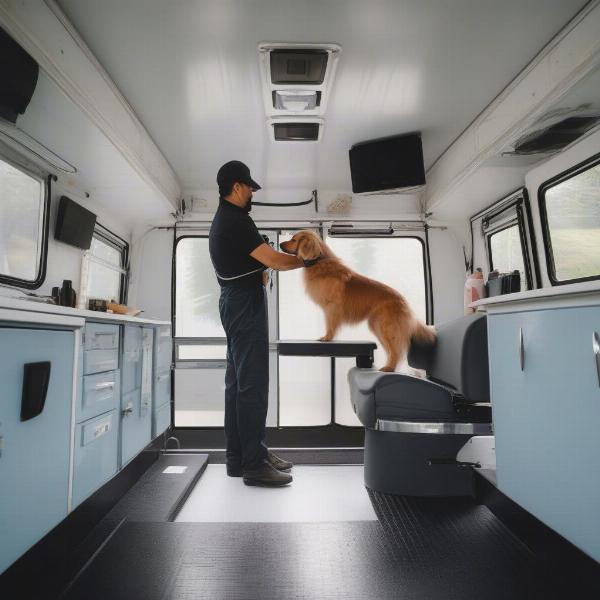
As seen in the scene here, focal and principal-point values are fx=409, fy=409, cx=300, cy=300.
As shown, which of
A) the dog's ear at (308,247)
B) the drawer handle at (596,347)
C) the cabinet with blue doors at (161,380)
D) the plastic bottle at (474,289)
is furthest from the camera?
the plastic bottle at (474,289)

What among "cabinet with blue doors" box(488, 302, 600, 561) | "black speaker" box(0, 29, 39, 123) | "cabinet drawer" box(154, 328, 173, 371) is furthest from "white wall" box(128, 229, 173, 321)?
"cabinet with blue doors" box(488, 302, 600, 561)

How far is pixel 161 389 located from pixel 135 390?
57 cm

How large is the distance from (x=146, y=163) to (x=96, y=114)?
850 mm

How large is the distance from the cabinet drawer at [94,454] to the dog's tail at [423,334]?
1.83m

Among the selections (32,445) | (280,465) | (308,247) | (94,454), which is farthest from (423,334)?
(32,445)

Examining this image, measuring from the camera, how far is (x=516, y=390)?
1.39 metres

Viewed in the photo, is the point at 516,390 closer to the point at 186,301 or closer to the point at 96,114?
the point at 96,114

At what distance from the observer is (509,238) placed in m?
3.32

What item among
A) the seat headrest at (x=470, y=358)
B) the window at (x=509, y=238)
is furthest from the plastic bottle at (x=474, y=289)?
the seat headrest at (x=470, y=358)

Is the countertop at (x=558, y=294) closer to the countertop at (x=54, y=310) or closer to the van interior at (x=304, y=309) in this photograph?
the van interior at (x=304, y=309)

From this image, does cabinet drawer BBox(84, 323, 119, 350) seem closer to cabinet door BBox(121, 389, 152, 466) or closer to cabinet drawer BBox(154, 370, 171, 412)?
cabinet door BBox(121, 389, 152, 466)

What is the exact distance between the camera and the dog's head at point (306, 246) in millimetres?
2865

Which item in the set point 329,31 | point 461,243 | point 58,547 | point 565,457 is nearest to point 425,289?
point 461,243

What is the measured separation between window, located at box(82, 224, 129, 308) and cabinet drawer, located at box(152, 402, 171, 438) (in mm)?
1029
